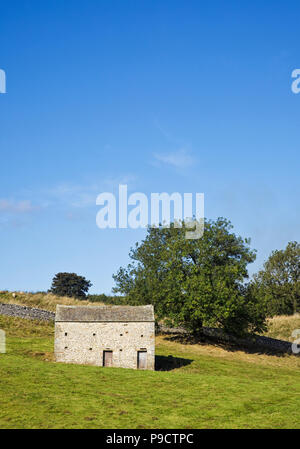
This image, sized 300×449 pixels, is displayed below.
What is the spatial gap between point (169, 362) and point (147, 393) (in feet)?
41.6

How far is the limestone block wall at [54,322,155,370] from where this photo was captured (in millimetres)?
35781

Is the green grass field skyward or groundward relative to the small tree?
groundward

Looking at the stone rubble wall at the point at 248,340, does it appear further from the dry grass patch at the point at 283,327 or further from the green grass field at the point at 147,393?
the green grass field at the point at 147,393

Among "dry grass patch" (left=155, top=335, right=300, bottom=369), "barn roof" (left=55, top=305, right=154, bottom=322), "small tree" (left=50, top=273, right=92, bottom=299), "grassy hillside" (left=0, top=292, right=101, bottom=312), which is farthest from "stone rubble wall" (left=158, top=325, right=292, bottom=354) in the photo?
"small tree" (left=50, top=273, right=92, bottom=299)

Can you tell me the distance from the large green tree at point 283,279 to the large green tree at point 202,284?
2514cm

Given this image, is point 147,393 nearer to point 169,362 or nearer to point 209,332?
point 169,362

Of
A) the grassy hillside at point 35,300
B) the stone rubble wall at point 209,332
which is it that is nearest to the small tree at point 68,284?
the grassy hillside at point 35,300

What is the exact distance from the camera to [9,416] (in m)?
20.3

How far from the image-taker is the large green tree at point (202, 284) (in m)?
45.2

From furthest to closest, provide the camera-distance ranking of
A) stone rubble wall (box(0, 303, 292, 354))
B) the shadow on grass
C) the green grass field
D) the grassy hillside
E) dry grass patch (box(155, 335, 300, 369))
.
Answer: the grassy hillside < stone rubble wall (box(0, 303, 292, 354)) < the shadow on grass < dry grass patch (box(155, 335, 300, 369)) < the green grass field

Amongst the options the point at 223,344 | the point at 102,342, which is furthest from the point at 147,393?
the point at 223,344

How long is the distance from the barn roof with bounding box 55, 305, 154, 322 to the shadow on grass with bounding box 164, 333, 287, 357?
14.2 metres

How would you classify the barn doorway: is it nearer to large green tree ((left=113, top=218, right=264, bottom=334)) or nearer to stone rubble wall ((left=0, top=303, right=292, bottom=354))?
large green tree ((left=113, top=218, right=264, bottom=334))
